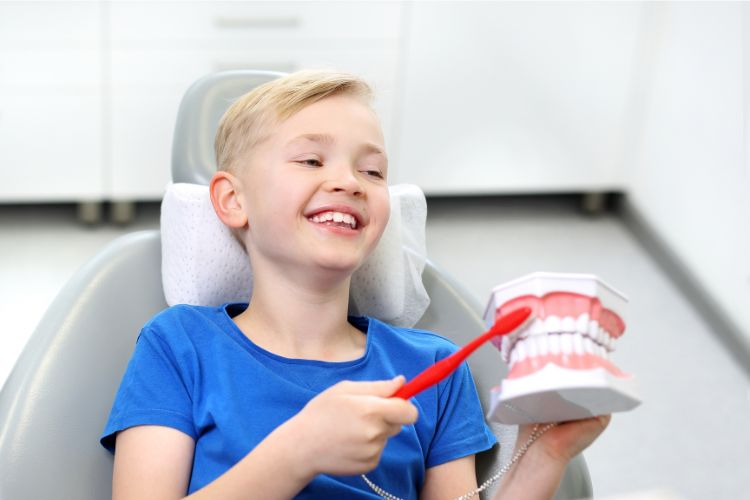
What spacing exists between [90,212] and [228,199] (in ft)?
5.62

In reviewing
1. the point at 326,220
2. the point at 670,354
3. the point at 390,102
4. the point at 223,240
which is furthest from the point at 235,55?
the point at 326,220

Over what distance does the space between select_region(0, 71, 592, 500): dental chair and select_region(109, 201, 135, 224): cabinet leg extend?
1340 mm

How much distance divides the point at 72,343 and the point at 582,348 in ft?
2.27

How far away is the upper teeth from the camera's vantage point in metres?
1.30

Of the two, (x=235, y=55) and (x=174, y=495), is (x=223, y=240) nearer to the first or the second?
(x=174, y=495)

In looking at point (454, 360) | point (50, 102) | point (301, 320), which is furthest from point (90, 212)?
point (454, 360)

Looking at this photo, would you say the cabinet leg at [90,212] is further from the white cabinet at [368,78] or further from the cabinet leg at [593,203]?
the cabinet leg at [593,203]

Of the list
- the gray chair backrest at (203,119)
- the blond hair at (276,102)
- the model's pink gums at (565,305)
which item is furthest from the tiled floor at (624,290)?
the model's pink gums at (565,305)

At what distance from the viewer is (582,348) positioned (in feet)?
3.34

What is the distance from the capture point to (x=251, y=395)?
1281 millimetres

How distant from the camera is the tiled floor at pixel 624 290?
2295 mm

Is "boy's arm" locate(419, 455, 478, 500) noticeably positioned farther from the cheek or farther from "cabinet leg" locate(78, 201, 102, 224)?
"cabinet leg" locate(78, 201, 102, 224)

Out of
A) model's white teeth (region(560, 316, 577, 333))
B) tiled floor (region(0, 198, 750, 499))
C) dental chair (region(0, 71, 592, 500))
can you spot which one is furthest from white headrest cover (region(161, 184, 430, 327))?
tiled floor (region(0, 198, 750, 499))

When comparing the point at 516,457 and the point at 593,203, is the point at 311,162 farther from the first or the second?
the point at 593,203
